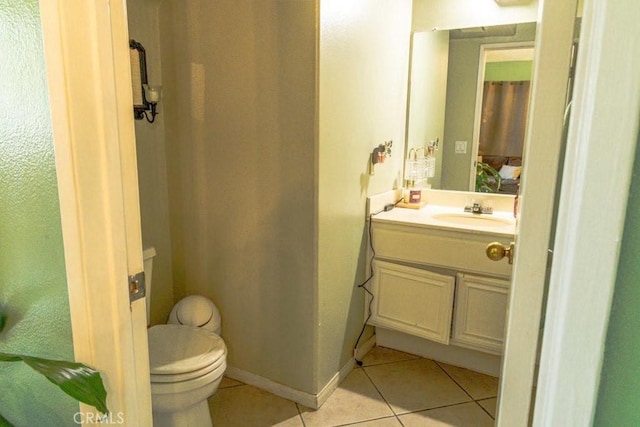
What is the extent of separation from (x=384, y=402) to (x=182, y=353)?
3.43 ft

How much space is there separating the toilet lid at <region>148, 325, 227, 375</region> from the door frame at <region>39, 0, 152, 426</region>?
24.3 inches

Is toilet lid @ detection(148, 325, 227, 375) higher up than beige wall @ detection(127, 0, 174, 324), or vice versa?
beige wall @ detection(127, 0, 174, 324)

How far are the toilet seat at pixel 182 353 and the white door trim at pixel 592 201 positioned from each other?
50.7 inches

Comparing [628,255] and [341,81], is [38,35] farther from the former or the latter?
[341,81]

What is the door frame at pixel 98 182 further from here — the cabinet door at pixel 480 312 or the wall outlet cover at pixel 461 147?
the wall outlet cover at pixel 461 147

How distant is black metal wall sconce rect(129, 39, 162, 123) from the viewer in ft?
6.14

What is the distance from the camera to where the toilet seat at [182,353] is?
1521 mm

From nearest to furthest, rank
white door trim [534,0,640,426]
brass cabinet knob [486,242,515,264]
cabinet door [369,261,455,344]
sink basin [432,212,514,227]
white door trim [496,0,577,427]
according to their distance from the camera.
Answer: white door trim [534,0,640,426] → white door trim [496,0,577,427] → brass cabinet knob [486,242,515,264] → cabinet door [369,261,455,344] → sink basin [432,212,514,227]

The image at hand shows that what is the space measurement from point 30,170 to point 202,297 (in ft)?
4.46

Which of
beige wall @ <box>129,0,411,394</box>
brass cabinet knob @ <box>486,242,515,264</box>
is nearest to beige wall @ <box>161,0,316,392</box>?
beige wall @ <box>129,0,411,394</box>

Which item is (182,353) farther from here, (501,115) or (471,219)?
(501,115)

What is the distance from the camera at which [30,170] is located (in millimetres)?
907

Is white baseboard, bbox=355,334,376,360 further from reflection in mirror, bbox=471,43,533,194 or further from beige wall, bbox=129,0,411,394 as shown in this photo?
reflection in mirror, bbox=471,43,533,194

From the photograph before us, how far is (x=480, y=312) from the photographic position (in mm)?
2139
